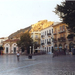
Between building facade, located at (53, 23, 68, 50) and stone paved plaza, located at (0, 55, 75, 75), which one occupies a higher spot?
building facade, located at (53, 23, 68, 50)

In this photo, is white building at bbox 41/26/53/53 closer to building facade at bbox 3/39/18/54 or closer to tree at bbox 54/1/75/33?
building facade at bbox 3/39/18/54

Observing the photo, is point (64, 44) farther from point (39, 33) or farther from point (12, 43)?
point (12, 43)

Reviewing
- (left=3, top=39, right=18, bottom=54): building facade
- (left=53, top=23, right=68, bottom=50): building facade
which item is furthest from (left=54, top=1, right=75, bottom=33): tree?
(left=3, top=39, right=18, bottom=54): building facade

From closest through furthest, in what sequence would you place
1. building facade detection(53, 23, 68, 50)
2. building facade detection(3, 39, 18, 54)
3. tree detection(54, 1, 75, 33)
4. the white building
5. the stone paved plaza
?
1. the stone paved plaza
2. tree detection(54, 1, 75, 33)
3. building facade detection(53, 23, 68, 50)
4. the white building
5. building facade detection(3, 39, 18, 54)

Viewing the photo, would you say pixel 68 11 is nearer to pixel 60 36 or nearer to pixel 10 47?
pixel 60 36

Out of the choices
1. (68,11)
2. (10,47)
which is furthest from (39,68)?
(10,47)

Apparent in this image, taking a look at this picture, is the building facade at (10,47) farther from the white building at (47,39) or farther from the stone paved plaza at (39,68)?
the stone paved plaza at (39,68)

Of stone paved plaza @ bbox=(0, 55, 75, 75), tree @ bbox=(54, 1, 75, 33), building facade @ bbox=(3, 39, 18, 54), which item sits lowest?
stone paved plaza @ bbox=(0, 55, 75, 75)

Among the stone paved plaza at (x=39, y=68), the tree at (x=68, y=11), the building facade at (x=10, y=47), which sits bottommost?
the stone paved plaza at (x=39, y=68)

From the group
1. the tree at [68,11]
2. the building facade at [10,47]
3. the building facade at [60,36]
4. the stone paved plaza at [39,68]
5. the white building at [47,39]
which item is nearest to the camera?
the stone paved plaza at [39,68]

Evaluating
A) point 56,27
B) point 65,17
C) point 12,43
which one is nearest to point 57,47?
point 56,27

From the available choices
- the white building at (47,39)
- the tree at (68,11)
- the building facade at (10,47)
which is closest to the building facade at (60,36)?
the white building at (47,39)

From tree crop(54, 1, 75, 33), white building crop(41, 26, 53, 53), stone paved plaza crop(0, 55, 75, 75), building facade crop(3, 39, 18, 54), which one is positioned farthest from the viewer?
building facade crop(3, 39, 18, 54)

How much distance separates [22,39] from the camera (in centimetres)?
6206
